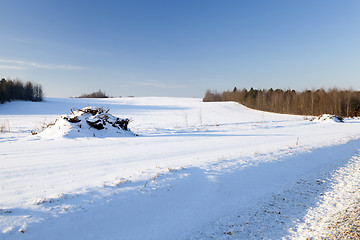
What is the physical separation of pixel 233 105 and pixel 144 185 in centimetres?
6330

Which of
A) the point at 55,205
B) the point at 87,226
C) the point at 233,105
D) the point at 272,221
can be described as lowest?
the point at 272,221

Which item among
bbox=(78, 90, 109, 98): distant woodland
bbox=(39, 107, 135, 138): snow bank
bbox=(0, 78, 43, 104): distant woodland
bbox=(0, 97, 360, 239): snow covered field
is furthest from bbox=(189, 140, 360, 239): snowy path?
bbox=(78, 90, 109, 98): distant woodland

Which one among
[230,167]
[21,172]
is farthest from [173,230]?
[21,172]

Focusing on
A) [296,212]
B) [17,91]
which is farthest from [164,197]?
[17,91]

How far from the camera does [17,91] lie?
59594 millimetres

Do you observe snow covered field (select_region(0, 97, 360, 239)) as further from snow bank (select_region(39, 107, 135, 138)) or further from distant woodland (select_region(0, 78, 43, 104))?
distant woodland (select_region(0, 78, 43, 104))

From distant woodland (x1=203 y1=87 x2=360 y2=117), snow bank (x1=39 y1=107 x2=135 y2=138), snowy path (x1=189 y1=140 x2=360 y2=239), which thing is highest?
distant woodland (x1=203 y1=87 x2=360 y2=117)

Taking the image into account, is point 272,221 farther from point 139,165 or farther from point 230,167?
point 139,165

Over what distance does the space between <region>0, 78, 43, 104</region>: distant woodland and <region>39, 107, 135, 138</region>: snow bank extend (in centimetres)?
5697

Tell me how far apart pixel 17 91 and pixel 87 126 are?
6518cm

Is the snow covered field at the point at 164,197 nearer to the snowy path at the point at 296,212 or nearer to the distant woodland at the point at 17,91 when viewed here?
the snowy path at the point at 296,212

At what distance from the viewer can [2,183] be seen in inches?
188

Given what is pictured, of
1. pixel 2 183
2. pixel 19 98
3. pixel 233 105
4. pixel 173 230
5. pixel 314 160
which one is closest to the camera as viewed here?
pixel 173 230

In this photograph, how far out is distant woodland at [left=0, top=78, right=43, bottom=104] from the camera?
54.0 m
